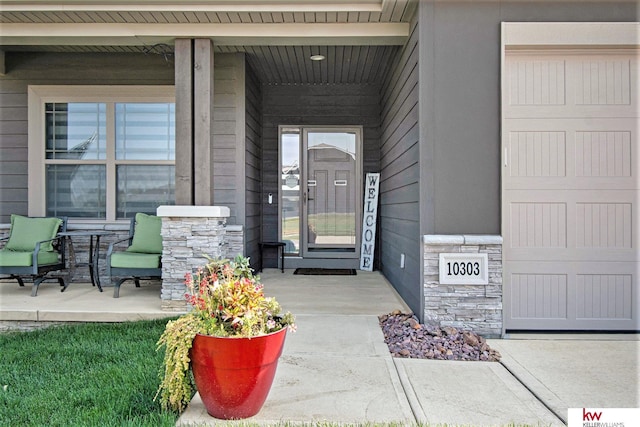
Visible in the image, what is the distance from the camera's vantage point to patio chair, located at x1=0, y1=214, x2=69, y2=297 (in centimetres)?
430

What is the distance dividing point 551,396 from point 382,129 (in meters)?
4.50

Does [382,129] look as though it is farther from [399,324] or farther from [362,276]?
[399,324]

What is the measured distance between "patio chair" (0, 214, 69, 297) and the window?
0.42 metres

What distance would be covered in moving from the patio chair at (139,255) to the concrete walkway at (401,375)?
0.84ft

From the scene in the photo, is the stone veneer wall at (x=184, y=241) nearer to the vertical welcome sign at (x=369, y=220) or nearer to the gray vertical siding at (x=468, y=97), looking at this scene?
the gray vertical siding at (x=468, y=97)

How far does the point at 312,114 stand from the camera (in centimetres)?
659

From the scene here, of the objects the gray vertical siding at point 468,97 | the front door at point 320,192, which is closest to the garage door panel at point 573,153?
the gray vertical siding at point 468,97

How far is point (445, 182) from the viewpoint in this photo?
347cm

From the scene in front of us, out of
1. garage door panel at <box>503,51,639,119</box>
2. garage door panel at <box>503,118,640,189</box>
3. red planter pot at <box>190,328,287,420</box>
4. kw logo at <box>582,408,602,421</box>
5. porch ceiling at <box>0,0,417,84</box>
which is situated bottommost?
kw logo at <box>582,408,602,421</box>

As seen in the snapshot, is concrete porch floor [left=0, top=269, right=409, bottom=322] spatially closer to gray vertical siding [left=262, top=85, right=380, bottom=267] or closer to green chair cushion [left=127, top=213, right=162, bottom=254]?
green chair cushion [left=127, top=213, right=162, bottom=254]

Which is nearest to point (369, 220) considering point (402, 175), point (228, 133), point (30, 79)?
point (402, 175)

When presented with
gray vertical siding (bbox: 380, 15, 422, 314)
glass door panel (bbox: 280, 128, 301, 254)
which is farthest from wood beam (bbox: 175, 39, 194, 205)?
glass door panel (bbox: 280, 128, 301, 254)

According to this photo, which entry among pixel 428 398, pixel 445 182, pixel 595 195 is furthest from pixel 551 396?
pixel 595 195

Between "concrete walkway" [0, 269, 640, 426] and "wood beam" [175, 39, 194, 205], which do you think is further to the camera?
"wood beam" [175, 39, 194, 205]
